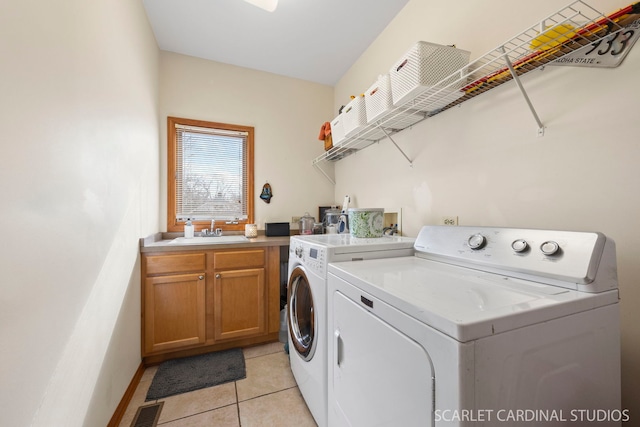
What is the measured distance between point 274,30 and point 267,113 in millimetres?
811

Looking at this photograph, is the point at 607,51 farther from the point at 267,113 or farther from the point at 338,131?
the point at 267,113

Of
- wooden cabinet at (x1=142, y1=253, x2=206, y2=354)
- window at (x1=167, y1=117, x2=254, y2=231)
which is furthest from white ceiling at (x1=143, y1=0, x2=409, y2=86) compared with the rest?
wooden cabinet at (x1=142, y1=253, x2=206, y2=354)

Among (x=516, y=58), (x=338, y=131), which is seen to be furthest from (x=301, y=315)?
(x=516, y=58)

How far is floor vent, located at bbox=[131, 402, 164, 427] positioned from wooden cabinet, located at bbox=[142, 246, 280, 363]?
1.42ft

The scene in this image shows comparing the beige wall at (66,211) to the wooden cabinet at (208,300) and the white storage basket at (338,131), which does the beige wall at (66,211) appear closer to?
the wooden cabinet at (208,300)

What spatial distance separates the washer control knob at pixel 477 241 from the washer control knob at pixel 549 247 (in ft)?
0.61

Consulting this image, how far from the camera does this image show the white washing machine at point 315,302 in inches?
46.2

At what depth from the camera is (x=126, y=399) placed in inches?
58.1

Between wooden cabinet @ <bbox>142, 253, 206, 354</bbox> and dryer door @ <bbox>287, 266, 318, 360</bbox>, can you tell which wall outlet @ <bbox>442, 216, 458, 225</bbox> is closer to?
dryer door @ <bbox>287, 266, 318, 360</bbox>

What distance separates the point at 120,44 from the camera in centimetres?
145

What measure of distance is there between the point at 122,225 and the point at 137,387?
111 centimetres

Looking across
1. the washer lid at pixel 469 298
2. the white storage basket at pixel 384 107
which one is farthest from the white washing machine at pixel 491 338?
the white storage basket at pixel 384 107

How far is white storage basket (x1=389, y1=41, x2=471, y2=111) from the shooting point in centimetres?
122

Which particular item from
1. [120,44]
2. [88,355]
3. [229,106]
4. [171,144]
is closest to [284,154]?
[229,106]
